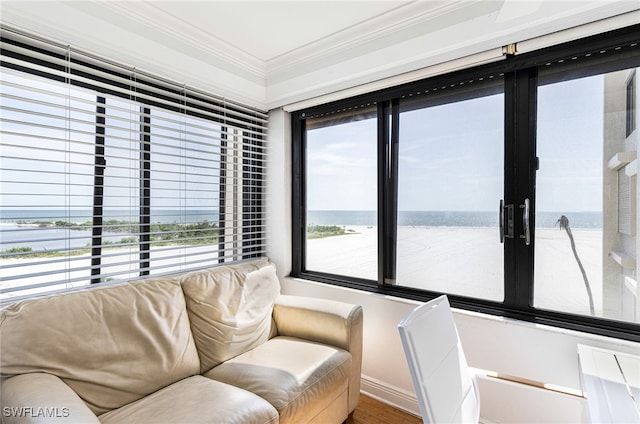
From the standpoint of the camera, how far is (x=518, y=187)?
177 centimetres

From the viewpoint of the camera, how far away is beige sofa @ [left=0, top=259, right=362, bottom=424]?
1.24m

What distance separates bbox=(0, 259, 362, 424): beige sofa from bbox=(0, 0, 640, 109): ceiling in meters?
1.36

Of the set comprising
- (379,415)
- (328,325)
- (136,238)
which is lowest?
(379,415)

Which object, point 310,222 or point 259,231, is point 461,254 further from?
point 259,231

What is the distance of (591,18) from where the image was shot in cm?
144

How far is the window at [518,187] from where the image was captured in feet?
5.06

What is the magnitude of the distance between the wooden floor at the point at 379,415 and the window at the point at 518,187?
0.76m

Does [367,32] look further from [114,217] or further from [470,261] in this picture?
[114,217]

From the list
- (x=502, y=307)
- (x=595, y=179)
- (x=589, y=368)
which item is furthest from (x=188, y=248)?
(x=595, y=179)

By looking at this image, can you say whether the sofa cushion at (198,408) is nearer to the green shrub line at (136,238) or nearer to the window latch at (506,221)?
the green shrub line at (136,238)

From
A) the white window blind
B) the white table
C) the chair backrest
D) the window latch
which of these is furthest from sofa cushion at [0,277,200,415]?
the window latch

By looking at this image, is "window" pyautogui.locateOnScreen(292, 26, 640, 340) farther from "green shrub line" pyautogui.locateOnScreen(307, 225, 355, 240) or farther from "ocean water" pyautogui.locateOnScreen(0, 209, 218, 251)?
"ocean water" pyautogui.locateOnScreen(0, 209, 218, 251)

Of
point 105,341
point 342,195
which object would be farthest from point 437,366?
point 342,195

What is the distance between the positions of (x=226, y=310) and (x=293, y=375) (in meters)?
0.60
